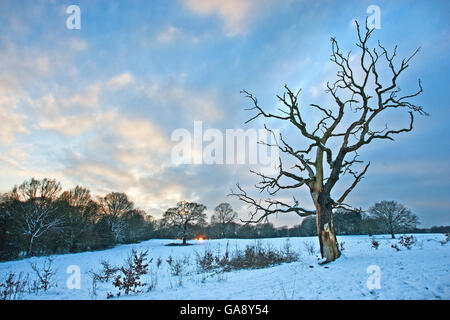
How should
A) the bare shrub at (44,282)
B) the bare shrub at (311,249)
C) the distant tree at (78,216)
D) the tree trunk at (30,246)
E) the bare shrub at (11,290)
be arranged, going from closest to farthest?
the bare shrub at (11,290) → the bare shrub at (44,282) → the bare shrub at (311,249) → the tree trunk at (30,246) → the distant tree at (78,216)

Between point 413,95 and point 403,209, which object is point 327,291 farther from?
point 403,209

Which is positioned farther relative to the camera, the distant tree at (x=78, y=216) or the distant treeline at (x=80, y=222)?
the distant tree at (x=78, y=216)

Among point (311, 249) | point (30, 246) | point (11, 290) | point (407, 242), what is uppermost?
point (407, 242)

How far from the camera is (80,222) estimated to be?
102 feet

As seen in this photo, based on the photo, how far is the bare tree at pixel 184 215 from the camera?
→ 35500 mm

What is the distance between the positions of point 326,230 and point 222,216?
4314cm

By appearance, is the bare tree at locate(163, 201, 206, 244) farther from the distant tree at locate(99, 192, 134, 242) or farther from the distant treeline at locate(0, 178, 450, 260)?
the distant tree at locate(99, 192, 134, 242)

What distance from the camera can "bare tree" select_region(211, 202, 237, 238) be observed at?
47.7 m

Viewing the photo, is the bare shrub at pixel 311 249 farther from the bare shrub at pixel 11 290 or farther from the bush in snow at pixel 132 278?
the bare shrub at pixel 11 290

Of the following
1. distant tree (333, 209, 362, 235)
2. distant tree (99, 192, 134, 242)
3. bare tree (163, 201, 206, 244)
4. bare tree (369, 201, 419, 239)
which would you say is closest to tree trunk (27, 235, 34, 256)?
distant tree (99, 192, 134, 242)

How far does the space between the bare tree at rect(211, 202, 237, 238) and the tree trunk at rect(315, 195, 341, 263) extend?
131ft

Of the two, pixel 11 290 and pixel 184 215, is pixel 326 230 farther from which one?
pixel 184 215

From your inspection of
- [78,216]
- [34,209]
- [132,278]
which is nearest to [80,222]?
[78,216]

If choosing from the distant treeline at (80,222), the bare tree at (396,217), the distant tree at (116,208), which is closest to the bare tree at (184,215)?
the distant treeline at (80,222)
